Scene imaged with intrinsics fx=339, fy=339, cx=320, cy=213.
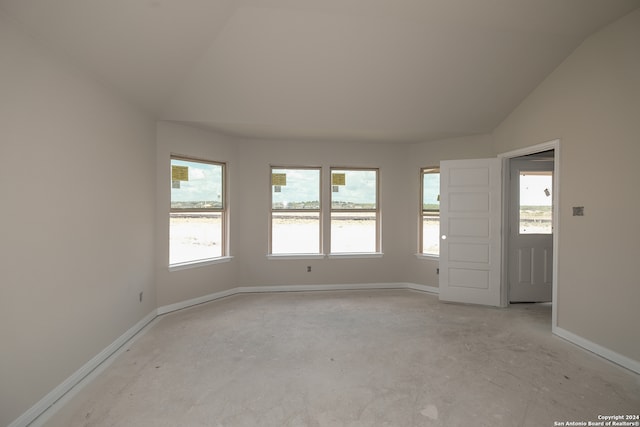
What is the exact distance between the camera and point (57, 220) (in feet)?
7.98

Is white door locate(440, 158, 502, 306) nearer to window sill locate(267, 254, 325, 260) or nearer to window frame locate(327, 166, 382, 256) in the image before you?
window frame locate(327, 166, 382, 256)

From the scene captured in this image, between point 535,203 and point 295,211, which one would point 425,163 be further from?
point 295,211

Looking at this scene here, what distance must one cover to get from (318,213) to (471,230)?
2306mm

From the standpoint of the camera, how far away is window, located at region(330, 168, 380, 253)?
5602 millimetres

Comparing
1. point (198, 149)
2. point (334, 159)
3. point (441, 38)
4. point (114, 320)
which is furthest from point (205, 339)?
point (441, 38)

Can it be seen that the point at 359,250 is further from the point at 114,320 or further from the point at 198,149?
the point at 114,320

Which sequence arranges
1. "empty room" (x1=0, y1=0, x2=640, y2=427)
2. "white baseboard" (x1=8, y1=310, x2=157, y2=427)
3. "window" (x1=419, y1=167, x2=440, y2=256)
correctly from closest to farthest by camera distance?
1. "white baseboard" (x1=8, y1=310, x2=157, y2=427)
2. "empty room" (x1=0, y1=0, x2=640, y2=427)
3. "window" (x1=419, y1=167, x2=440, y2=256)

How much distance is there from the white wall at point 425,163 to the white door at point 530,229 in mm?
585

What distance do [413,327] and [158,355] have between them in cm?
265

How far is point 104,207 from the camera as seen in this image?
120 inches

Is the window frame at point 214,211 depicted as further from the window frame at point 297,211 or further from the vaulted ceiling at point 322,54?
the window frame at point 297,211

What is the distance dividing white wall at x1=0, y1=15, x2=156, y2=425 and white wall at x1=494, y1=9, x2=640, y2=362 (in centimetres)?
452

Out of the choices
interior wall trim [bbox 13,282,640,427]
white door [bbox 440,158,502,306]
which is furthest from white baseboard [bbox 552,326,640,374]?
white door [bbox 440,158,502,306]

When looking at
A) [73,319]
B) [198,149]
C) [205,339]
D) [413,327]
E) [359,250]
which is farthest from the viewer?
[359,250]
